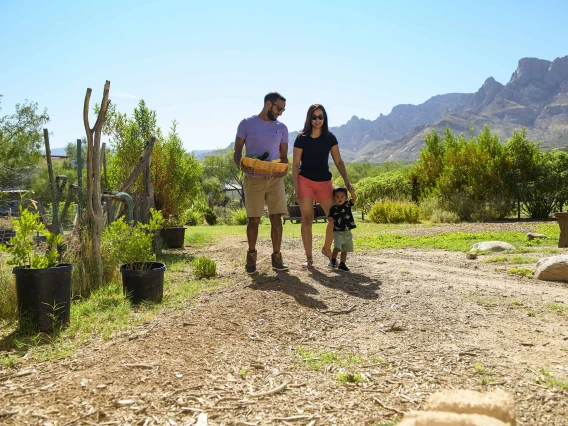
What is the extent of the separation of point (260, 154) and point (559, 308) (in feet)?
11.0

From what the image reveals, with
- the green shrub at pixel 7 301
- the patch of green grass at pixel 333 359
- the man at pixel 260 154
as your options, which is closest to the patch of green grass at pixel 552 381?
the patch of green grass at pixel 333 359

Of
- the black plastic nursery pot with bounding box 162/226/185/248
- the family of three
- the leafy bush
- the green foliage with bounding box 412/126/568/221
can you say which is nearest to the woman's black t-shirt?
the family of three

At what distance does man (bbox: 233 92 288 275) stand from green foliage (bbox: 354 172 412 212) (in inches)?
524

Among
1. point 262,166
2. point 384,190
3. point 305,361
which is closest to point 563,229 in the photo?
point 262,166

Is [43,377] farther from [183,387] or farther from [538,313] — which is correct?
[538,313]

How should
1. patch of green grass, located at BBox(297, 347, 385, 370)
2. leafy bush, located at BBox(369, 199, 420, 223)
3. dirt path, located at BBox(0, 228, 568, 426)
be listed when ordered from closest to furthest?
dirt path, located at BBox(0, 228, 568, 426) < patch of green grass, located at BBox(297, 347, 385, 370) < leafy bush, located at BBox(369, 199, 420, 223)

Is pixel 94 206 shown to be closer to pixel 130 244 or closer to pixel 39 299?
pixel 130 244

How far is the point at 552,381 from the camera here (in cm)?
252

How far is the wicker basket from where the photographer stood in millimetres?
5215

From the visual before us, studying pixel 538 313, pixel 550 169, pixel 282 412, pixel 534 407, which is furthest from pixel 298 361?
pixel 550 169

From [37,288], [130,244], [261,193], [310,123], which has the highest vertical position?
[310,123]

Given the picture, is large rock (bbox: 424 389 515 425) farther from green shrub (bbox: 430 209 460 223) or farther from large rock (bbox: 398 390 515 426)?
green shrub (bbox: 430 209 460 223)

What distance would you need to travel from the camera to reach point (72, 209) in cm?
666

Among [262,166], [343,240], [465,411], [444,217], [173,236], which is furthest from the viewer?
[444,217]
